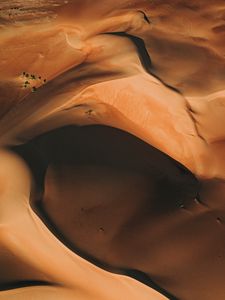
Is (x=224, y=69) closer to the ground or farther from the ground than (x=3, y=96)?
farther from the ground

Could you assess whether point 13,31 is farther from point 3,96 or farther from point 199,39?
point 199,39

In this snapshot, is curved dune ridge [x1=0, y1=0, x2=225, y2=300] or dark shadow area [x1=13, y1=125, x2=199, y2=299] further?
dark shadow area [x1=13, y1=125, x2=199, y2=299]

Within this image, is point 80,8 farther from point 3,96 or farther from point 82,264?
point 82,264

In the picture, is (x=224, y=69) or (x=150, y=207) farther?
(x=224, y=69)

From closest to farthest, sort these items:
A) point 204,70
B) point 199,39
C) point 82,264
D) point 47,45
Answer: point 82,264
point 204,70
point 199,39
point 47,45

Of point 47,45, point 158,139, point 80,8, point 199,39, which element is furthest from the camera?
point 80,8

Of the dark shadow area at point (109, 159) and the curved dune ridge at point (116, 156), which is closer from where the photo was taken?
the curved dune ridge at point (116, 156)

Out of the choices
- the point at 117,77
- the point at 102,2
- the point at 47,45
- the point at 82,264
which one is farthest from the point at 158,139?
the point at 102,2
